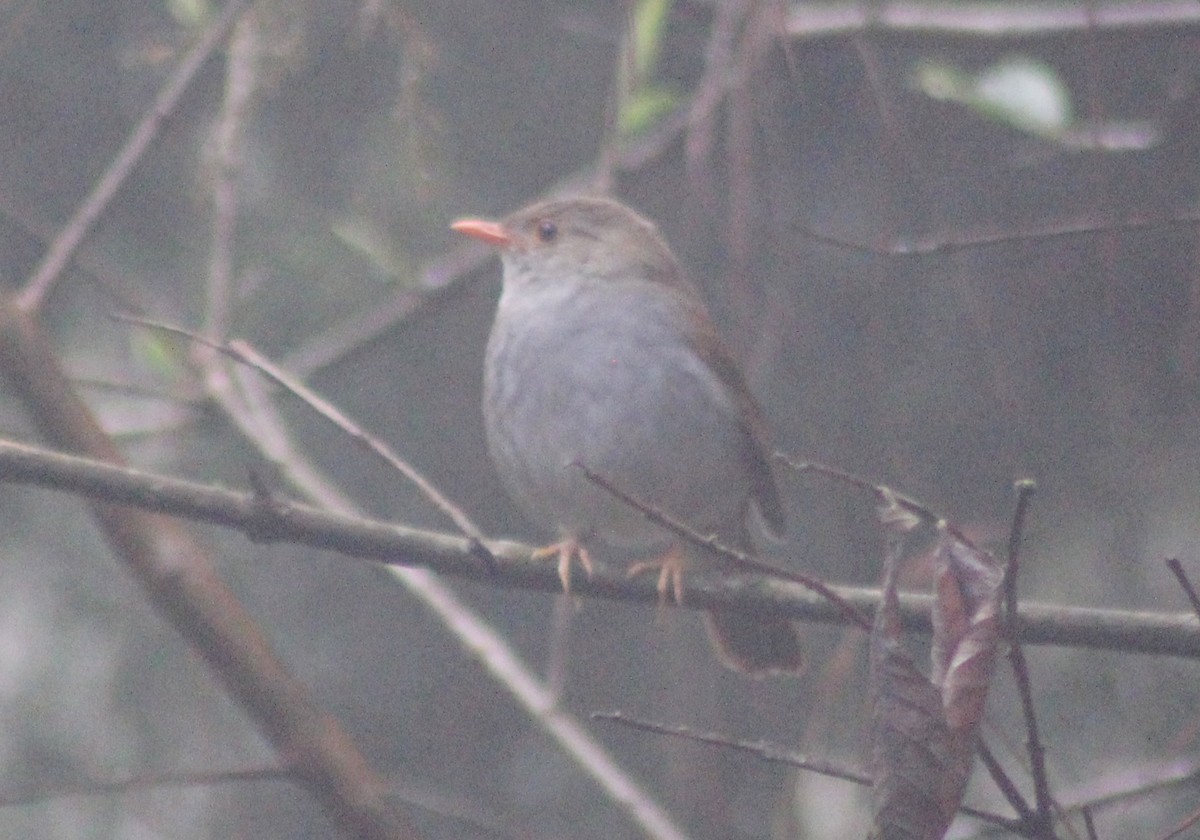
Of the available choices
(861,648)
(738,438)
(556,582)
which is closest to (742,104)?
(556,582)

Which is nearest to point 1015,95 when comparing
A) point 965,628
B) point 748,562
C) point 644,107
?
point 644,107

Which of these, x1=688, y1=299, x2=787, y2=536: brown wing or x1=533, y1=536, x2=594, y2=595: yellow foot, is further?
x1=688, y1=299, x2=787, y2=536: brown wing

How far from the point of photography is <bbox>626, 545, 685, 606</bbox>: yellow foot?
286cm

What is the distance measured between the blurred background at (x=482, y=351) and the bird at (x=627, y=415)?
439mm

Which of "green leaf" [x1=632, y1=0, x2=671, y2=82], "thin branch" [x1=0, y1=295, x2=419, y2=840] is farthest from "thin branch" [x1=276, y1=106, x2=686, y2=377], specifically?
"thin branch" [x1=0, y1=295, x2=419, y2=840]

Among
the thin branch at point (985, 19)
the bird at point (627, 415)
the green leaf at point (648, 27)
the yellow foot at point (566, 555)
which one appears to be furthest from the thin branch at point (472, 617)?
the thin branch at point (985, 19)

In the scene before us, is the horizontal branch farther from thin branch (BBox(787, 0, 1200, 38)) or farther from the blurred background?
thin branch (BBox(787, 0, 1200, 38))

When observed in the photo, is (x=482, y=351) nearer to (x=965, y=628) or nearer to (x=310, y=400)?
(x=310, y=400)

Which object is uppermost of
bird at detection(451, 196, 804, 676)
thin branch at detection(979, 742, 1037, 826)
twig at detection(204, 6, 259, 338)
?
twig at detection(204, 6, 259, 338)

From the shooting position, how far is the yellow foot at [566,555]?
9.27 ft

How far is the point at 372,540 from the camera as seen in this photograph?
8.29 feet

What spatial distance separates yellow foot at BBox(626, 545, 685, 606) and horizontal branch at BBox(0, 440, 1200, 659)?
0.99 feet

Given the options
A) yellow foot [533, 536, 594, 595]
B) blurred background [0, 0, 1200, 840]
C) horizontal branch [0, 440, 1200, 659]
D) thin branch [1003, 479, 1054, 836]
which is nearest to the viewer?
thin branch [1003, 479, 1054, 836]

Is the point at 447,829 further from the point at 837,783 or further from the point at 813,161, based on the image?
the point at 813,161
